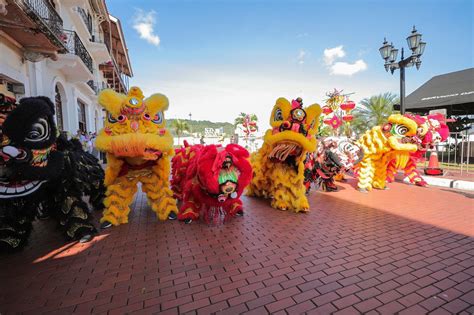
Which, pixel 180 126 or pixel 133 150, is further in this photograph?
pixel 180 126

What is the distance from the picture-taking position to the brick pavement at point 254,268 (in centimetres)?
233

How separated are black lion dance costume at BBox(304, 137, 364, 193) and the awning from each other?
41.5ft

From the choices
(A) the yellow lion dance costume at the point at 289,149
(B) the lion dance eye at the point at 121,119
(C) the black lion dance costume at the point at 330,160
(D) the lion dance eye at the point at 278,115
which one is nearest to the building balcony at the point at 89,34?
(B) the lion dance eye at the point at 121,119

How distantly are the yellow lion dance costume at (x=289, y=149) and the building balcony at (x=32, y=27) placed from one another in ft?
19.7

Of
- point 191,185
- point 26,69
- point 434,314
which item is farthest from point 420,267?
point 26,69

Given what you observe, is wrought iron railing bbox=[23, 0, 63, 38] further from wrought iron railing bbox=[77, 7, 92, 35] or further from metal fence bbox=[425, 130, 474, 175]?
metal fence bbox=[425, 130, 474, 175]

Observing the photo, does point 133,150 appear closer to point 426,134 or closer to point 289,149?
point 289,149

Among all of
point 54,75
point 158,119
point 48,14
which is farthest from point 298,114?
point 54,75

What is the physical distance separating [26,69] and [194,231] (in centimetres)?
813

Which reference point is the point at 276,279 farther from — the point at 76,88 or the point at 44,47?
the point at 76,88

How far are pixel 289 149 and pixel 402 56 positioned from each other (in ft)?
25.1

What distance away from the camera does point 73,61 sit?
9.84 m

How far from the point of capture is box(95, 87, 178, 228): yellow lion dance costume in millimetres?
3656

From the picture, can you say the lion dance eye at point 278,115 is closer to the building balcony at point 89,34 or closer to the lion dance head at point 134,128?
the lion dance head at point 134,128
